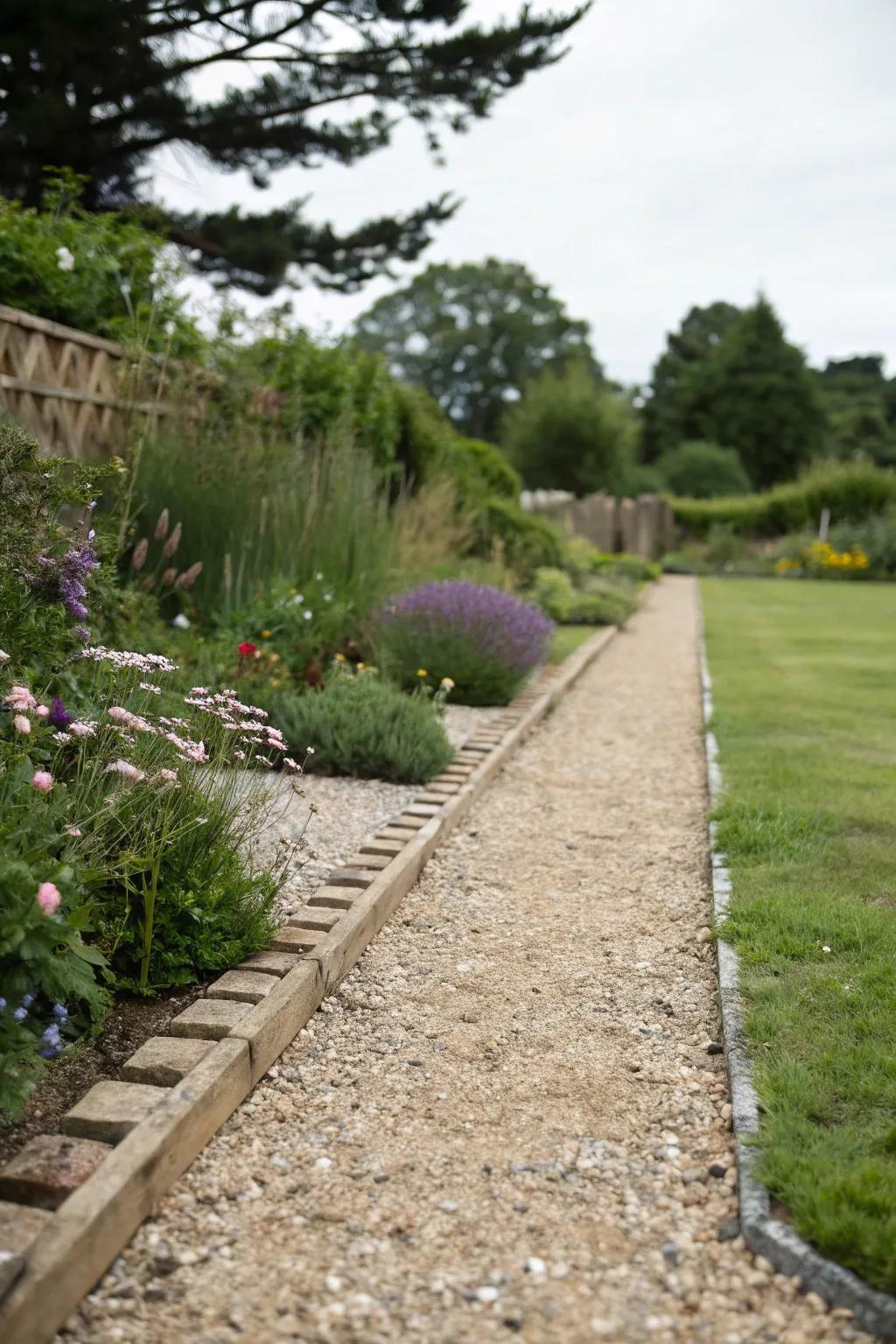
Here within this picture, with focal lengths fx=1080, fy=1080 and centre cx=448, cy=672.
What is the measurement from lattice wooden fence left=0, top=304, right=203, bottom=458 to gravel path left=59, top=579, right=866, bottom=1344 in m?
3.39

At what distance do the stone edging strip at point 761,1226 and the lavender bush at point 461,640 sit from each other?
142 inches

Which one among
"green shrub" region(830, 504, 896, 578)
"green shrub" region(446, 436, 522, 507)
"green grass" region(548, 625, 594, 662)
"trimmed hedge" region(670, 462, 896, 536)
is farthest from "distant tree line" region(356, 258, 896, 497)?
"green grass" region(548, 625, 594, 662)

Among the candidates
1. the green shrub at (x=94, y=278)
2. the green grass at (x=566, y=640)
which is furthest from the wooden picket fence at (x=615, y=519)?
the green shrub at (x=94, y=278)

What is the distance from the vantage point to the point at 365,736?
4.82 m

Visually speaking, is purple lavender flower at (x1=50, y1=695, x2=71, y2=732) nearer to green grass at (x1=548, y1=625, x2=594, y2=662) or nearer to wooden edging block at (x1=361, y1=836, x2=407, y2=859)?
wooden edging block at (x1=361, y1=836, x2=407, y2=859)

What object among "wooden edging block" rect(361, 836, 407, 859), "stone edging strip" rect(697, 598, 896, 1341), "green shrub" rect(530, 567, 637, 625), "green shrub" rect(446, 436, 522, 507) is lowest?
"stone edging strip" rect(697, 598, 896, 1341)

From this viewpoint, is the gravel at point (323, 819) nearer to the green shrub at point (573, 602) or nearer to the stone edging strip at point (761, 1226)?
the stone edging strip at point (761, 1226)

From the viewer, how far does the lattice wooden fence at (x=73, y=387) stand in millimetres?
5414

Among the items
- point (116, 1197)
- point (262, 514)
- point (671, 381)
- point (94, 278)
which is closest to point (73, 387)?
point (94, 278)

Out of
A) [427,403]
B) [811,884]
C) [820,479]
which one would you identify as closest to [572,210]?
[427,403]

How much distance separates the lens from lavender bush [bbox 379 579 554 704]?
6293mm

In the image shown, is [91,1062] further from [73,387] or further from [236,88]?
[236,88]

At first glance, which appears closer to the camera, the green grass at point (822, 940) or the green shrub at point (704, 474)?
the green grass at point (822, 940)

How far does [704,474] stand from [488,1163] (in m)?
36.1
